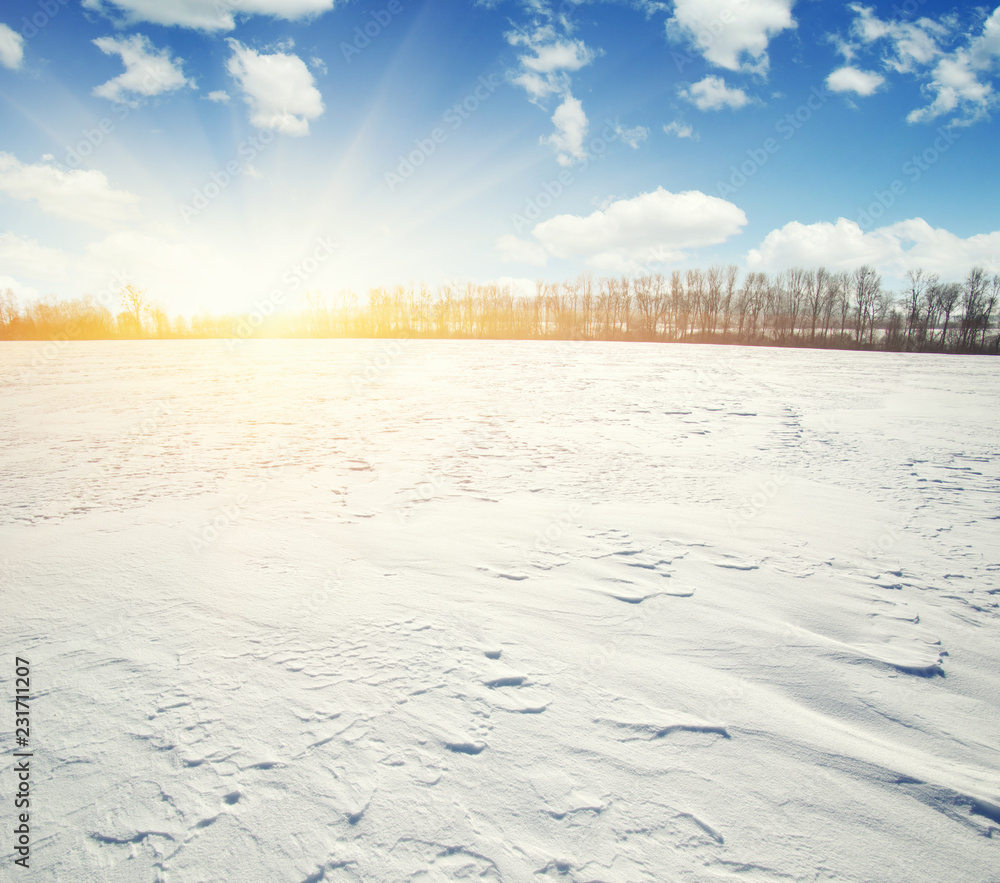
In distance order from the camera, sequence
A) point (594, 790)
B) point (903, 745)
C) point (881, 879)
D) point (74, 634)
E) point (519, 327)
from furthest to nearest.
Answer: point (519, 327) < point (74, 634) < point (903, 745) < point (594, 790) < point (881, 879)

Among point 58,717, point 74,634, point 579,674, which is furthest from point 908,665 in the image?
point 74,634

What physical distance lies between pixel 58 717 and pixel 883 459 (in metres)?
7.94

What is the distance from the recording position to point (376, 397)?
33.7ft

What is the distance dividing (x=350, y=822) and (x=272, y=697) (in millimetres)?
733

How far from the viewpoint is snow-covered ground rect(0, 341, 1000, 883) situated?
1.45 meters

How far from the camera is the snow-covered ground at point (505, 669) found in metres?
1.45

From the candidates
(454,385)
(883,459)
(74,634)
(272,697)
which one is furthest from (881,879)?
(454,385)

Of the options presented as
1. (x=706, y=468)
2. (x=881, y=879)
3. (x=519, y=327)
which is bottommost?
(x=881, y=879)

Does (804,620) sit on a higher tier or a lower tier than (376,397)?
lower

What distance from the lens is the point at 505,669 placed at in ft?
7.16

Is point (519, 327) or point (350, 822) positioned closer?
point (350, 822)

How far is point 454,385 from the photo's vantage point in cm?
1214

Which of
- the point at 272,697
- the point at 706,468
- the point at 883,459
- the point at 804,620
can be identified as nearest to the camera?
the point at 272,697

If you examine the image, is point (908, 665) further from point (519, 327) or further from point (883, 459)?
point (519, 327)
